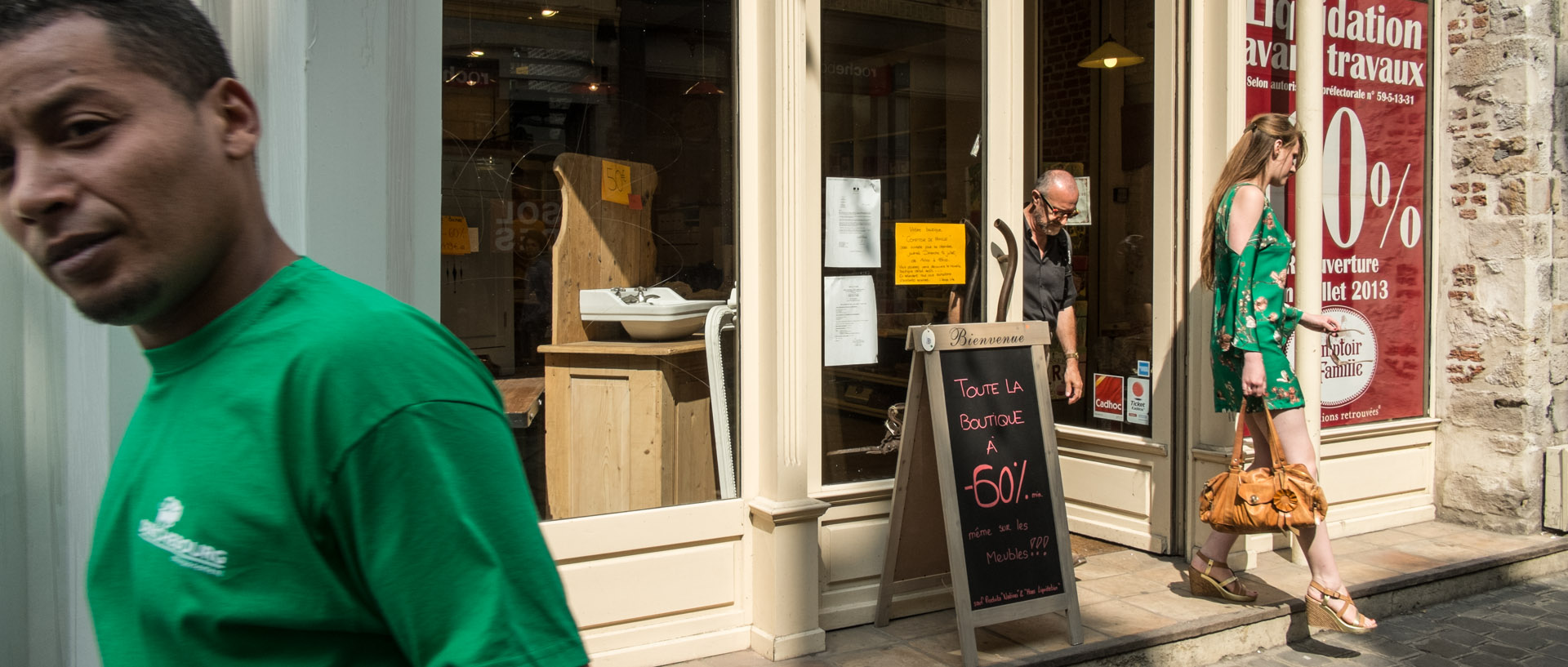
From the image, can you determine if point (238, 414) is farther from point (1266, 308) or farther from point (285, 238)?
point (1266, 308)

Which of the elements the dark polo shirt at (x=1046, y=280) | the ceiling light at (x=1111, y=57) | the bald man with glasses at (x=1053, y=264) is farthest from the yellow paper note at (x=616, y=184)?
the ceiling light at (x=1111, y=57)

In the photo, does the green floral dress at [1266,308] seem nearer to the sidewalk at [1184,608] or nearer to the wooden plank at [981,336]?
the wooden plank at [981,336]

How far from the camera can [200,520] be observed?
0.88 m

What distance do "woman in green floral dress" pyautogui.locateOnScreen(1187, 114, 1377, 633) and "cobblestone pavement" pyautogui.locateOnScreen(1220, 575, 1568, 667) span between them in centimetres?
17

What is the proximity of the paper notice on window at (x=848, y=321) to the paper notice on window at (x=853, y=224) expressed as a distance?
0.08 m

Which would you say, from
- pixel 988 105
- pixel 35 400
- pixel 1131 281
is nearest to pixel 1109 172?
pixel 1131 281

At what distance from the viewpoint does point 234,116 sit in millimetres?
1000

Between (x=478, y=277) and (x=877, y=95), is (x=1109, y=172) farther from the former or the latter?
(x=478, y=277)

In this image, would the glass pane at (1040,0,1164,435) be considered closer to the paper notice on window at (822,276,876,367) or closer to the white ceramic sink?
the paper notice on window at (822,276,876,367)

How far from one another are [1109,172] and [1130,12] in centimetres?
86

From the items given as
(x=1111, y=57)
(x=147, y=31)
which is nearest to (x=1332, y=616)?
(x=1111, y=57)

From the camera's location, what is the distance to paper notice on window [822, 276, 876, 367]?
14.7ft

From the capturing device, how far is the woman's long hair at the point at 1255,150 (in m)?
4.46

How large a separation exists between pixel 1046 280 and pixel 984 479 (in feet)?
4.66
